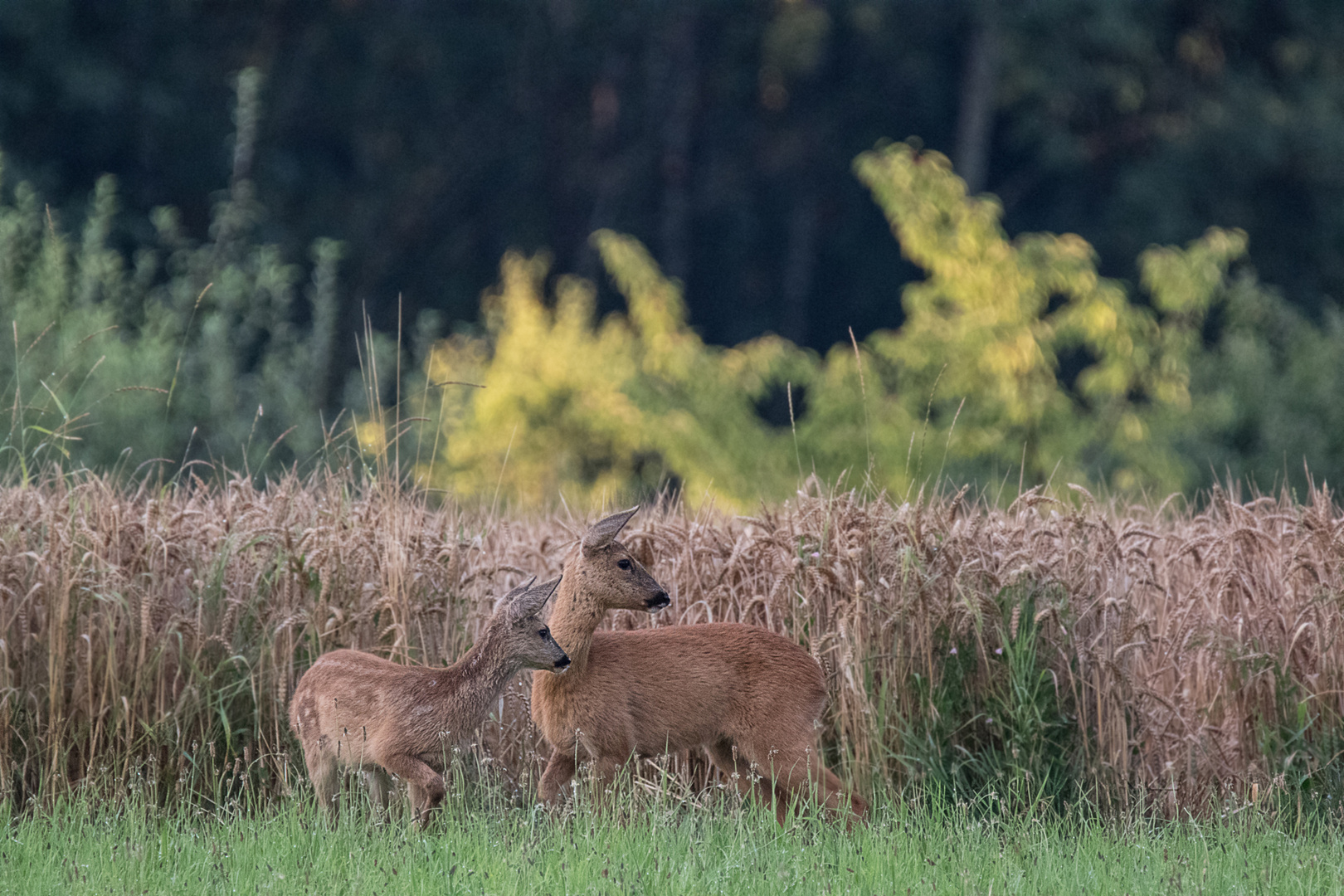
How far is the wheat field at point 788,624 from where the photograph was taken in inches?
247

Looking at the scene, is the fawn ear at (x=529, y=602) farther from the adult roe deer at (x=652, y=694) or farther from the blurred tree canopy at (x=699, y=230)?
the blurred tree canopy at (x=699, y=230)

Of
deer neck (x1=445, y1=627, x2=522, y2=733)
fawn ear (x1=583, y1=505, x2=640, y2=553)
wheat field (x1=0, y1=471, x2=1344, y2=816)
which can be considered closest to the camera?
deer neck (x1=445, y1=627, x2=522, y2=733)

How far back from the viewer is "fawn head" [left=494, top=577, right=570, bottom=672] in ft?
17.8

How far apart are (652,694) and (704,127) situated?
87.6ft

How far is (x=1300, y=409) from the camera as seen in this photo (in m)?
18.2

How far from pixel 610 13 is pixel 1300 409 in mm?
16446

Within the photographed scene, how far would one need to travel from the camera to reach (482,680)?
217 inches

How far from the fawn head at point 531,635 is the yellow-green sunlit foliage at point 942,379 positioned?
28.5 feet

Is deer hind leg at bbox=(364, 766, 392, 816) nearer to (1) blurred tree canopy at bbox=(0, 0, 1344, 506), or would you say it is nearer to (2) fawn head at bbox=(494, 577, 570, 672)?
(2) fawn head at bbox=(494, 577, 570, 672)

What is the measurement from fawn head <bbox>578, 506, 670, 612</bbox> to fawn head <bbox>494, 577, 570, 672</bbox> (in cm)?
24

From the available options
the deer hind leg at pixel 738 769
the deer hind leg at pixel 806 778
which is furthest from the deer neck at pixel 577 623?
the deer hind leg at pixel 806 778

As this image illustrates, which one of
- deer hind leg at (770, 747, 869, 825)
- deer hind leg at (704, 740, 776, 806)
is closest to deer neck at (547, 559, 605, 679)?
deer hind leg at (704, 740, 776, 806)

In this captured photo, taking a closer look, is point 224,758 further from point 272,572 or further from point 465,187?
point 465,187

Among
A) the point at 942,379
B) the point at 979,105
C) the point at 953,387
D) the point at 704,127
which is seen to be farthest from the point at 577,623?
the point at 704,127
